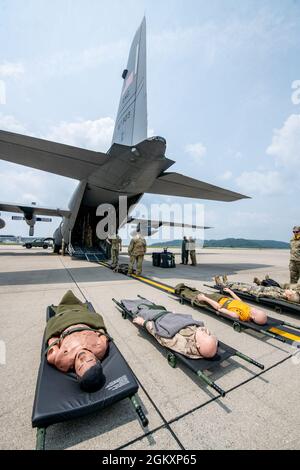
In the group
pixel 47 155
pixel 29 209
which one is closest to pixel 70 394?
pixel 47 155

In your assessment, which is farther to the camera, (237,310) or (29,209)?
(29,209)

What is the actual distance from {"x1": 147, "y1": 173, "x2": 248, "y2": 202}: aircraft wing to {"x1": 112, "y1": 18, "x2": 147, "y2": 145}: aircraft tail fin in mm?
2061

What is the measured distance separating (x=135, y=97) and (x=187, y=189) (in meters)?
4.86

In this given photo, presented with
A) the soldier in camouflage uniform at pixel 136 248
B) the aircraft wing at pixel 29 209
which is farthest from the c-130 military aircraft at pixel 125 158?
the aircraft wing at pixel 29 209

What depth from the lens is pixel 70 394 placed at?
1510mm

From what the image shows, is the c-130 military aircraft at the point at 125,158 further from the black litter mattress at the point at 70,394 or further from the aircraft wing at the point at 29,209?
the aircraft wing at the point at 29,209

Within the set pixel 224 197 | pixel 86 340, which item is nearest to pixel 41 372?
pixel 86 340

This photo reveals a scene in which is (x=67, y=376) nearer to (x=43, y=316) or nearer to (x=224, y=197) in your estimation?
(x=43, y=316)

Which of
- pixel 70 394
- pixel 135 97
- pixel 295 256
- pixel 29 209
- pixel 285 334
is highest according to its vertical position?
pixel 135 97

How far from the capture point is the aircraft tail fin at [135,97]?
7520 millimetres

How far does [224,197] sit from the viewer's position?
459 inches

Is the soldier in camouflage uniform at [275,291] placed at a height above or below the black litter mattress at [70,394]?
above

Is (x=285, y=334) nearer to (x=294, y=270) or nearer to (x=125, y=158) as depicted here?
(x=294, y=270)
